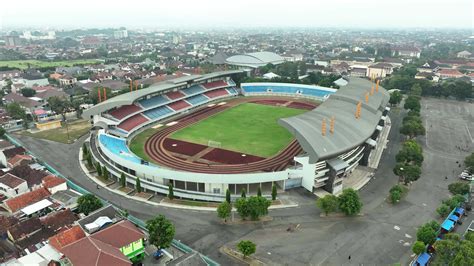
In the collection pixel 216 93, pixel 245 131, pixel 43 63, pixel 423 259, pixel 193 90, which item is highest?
pixel 43 63

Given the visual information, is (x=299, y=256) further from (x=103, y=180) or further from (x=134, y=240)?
(x=103, y=180)

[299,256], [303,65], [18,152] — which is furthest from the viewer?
[303,65]

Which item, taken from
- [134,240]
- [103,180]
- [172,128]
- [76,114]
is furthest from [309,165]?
[76,114]

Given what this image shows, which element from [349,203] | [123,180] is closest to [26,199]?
[123,180]

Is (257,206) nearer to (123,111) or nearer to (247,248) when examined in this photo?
(247,248)

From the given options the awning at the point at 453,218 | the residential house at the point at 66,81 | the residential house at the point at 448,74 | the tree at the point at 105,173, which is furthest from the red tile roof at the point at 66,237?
the residential house at the point at 448,74

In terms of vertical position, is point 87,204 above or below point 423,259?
above

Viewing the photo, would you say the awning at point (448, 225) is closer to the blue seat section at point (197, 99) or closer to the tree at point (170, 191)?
the tree at point (170, 191)
